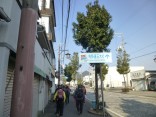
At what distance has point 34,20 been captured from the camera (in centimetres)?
332

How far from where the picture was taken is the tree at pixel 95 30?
13.7 m

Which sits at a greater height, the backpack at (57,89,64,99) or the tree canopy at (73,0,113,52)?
the tree canopy at (73,0,113,52)

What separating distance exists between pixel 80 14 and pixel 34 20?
11.5 m

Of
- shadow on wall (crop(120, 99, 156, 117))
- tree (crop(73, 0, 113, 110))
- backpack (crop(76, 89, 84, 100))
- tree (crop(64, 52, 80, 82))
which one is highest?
tree (crop(64, 52, 80, 82))

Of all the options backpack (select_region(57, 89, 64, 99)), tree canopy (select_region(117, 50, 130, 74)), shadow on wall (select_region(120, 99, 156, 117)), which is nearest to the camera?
backpack (select_region(57, 89, 64, 99))

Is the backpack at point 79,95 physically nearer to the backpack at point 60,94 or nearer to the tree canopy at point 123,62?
the backpack at point 60,94

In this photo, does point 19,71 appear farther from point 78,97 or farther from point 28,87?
point 78,97

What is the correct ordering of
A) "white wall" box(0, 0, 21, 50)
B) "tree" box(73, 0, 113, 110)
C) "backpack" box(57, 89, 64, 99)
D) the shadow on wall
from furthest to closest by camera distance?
1. "tree" box(73, 0, 113, 110)
2. the shadow on wall
3. "backpack" box(57, 89, 64, 99)
4. "white wall" box(0, 0, 21, 50)

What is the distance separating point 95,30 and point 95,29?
7 centimetres

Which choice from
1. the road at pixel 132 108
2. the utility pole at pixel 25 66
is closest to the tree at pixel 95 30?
the road at pixel 132 108

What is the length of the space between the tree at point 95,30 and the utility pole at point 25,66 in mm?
10422

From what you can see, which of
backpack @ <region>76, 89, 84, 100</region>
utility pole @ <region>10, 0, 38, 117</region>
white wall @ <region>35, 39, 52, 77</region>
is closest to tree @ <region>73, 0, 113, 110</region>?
backpack @ <region>76, 89, 84, 100</region>

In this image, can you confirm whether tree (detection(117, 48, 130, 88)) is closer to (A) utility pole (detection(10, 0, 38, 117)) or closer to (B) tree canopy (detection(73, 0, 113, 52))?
(B) tree canopy (detection(73, 0, 113, 52))

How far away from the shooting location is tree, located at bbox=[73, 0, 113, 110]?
13664 millimetres
